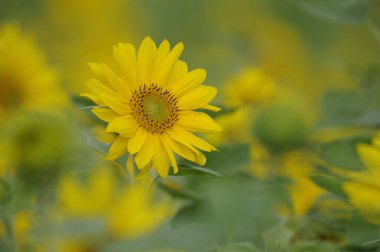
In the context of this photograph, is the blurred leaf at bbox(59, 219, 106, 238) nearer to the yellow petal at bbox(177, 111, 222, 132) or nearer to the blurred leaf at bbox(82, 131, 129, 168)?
the blurred leaf at bbox(82, 131, 129, 168)

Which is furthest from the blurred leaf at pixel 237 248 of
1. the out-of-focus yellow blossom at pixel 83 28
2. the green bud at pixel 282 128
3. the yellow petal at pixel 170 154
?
the out-of-focus yellow blossom at pixel 83 28

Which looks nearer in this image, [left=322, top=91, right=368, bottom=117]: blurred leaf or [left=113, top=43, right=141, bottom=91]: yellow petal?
[left=113, top=43, right=141, bottom=91]: yellow petal

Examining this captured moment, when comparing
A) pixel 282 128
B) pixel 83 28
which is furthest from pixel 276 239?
pixel 83 28

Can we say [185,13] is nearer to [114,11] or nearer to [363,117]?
[114,11]

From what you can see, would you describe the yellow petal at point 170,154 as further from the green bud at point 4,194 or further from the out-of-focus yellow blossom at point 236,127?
the out-of-focus yellow blossom at point 236,127

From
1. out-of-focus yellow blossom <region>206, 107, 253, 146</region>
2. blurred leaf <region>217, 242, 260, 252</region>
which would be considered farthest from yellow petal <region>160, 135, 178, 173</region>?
out-of-focus yellow blossom <region>206, 107, 253, 146</region>

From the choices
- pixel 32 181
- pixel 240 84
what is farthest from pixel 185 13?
pixel 32 181
